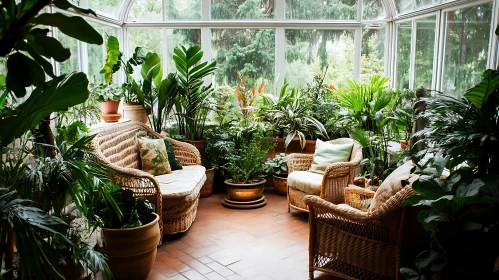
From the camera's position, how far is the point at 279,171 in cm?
529

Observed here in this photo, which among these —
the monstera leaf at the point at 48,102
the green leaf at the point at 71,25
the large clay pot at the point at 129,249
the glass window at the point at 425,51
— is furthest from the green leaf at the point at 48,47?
the glass window at the point at 425,51

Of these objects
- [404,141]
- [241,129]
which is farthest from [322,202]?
[241,129]

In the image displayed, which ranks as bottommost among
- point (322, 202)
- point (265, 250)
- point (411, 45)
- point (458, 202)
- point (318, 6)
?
point (265, 250)

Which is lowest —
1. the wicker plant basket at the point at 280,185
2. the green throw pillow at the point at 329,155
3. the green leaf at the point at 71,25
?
the wicker plant basket at the point at 280,185

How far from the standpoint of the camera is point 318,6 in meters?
6.06

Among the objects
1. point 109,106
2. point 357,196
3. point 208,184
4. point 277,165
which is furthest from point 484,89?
point 109,106

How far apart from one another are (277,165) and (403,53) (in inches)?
92.4

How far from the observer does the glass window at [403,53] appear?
5.54 m

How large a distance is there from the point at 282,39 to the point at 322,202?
3.72 m

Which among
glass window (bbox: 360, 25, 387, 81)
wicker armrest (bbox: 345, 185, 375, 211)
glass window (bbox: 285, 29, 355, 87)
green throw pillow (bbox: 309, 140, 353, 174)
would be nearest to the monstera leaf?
wicker armrest (bbox: 345, 185, 375, 211)

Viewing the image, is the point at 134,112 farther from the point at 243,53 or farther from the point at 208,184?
the point at 243,53

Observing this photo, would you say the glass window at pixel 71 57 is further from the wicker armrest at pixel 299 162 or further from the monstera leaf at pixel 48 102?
the monstera leaf at pixel 48 102

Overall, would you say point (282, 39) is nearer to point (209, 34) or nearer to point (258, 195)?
point (209, 34)

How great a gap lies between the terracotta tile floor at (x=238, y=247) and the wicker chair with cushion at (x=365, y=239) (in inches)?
10.4
